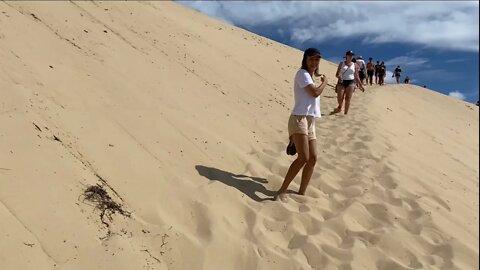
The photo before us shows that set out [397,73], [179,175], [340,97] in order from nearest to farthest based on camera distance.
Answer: [179,175], [340,97], [397,73]

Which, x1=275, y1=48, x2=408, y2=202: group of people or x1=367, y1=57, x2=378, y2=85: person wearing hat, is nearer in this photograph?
x1=275, y1=48, x2=408, y2=202: group of people

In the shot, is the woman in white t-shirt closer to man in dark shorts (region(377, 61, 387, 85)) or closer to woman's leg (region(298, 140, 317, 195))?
woman's leg (region(298, 140, 317, 195))

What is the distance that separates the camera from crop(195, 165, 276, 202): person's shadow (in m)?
5.10

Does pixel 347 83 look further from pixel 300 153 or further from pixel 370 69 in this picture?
pixel 370 69

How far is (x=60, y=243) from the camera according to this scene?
3.40m

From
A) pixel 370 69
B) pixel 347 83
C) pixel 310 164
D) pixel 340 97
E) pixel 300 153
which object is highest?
pixel 370 69

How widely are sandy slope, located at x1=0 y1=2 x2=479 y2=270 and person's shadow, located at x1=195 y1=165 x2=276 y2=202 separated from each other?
0.03m

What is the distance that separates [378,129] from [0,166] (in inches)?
243

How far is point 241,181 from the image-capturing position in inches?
210

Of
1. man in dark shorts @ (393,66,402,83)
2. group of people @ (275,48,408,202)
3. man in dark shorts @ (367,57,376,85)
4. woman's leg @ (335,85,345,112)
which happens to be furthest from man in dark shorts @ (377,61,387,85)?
group of people @ (275,48,408,202)

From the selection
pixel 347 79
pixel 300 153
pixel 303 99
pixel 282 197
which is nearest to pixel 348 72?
pixel 347 79

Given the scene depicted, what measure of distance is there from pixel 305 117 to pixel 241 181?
98 cm

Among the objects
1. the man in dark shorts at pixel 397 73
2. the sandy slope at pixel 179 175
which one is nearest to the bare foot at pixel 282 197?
the sandy slope at pixel 179 175

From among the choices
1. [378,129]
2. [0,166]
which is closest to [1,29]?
[0,166]
